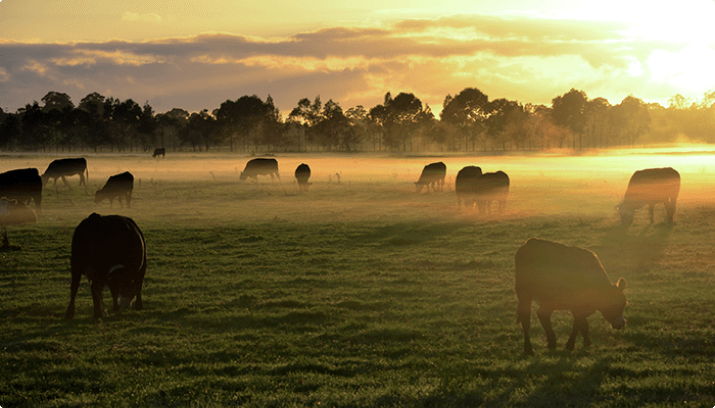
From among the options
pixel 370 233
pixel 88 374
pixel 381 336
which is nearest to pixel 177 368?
pixel 88 374

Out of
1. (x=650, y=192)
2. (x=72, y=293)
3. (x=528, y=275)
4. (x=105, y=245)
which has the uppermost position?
(x=105, y=245)

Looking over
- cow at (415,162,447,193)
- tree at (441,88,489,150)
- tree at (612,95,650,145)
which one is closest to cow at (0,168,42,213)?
cow at (415,162,447,193)

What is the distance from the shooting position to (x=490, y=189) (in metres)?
28.4

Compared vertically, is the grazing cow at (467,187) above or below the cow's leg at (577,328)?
above

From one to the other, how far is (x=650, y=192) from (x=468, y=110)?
113153 millimetres

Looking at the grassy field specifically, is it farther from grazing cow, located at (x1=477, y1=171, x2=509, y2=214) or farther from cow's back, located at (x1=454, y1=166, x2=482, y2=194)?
cow's back, located at (x1=454, y1=166, x2=482, y2=194)

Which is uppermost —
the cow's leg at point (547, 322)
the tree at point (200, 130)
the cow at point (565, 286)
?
the tree at point (200, 130)

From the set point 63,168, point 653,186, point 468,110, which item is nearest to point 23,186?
point 63,168

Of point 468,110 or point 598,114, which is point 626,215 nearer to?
point 468,110

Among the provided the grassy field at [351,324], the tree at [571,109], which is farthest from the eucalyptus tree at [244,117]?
the grassy field at [351,324]

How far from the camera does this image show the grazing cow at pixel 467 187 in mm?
29297

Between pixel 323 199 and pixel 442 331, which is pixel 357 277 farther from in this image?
pixel 323 199

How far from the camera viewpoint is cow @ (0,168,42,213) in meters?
29.7

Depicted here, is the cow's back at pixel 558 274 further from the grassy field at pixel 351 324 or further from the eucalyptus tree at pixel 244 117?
the eucalyptus tree at pixel 244 117
